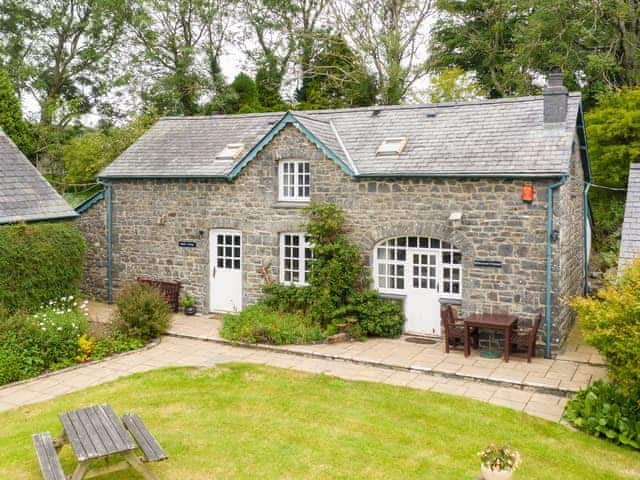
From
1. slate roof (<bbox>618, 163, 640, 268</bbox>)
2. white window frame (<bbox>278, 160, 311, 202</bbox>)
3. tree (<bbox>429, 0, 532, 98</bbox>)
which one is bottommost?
slate roof (<bbox>618, 163, 640, 268</bbox>)

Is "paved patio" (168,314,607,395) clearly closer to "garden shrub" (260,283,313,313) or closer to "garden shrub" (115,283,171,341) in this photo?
"garden shrub" (115,283,171,341)

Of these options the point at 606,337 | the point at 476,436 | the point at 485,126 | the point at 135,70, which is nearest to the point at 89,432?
the point at 476,436

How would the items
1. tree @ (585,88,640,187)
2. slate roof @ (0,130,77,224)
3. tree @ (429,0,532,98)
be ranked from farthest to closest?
1. tree @ (429,0,532,98)
2. tree @ (585,88,640,187)
3. slate roof @ (0,130,77,224)

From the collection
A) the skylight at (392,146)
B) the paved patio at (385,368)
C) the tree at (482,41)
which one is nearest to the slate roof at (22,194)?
the paved patio at (385,368)

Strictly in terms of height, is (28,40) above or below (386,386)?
above

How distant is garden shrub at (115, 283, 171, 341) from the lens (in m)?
15.1

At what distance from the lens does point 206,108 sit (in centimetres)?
3641

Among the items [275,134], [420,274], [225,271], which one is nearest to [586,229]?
[420,274]

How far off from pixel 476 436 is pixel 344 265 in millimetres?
6714

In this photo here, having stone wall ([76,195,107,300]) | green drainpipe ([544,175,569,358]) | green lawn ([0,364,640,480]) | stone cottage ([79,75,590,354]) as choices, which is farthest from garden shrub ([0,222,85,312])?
green drainpipe ([544,175,569,358])

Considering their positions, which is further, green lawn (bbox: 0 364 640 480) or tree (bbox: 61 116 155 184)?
tree (bbox: 61 116 155 184)

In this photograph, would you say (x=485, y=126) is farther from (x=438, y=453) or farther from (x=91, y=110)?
(x=91, y=110)

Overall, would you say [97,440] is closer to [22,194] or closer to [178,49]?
[22,194]

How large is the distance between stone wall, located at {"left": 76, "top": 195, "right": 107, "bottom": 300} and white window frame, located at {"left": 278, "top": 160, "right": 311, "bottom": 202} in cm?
648
